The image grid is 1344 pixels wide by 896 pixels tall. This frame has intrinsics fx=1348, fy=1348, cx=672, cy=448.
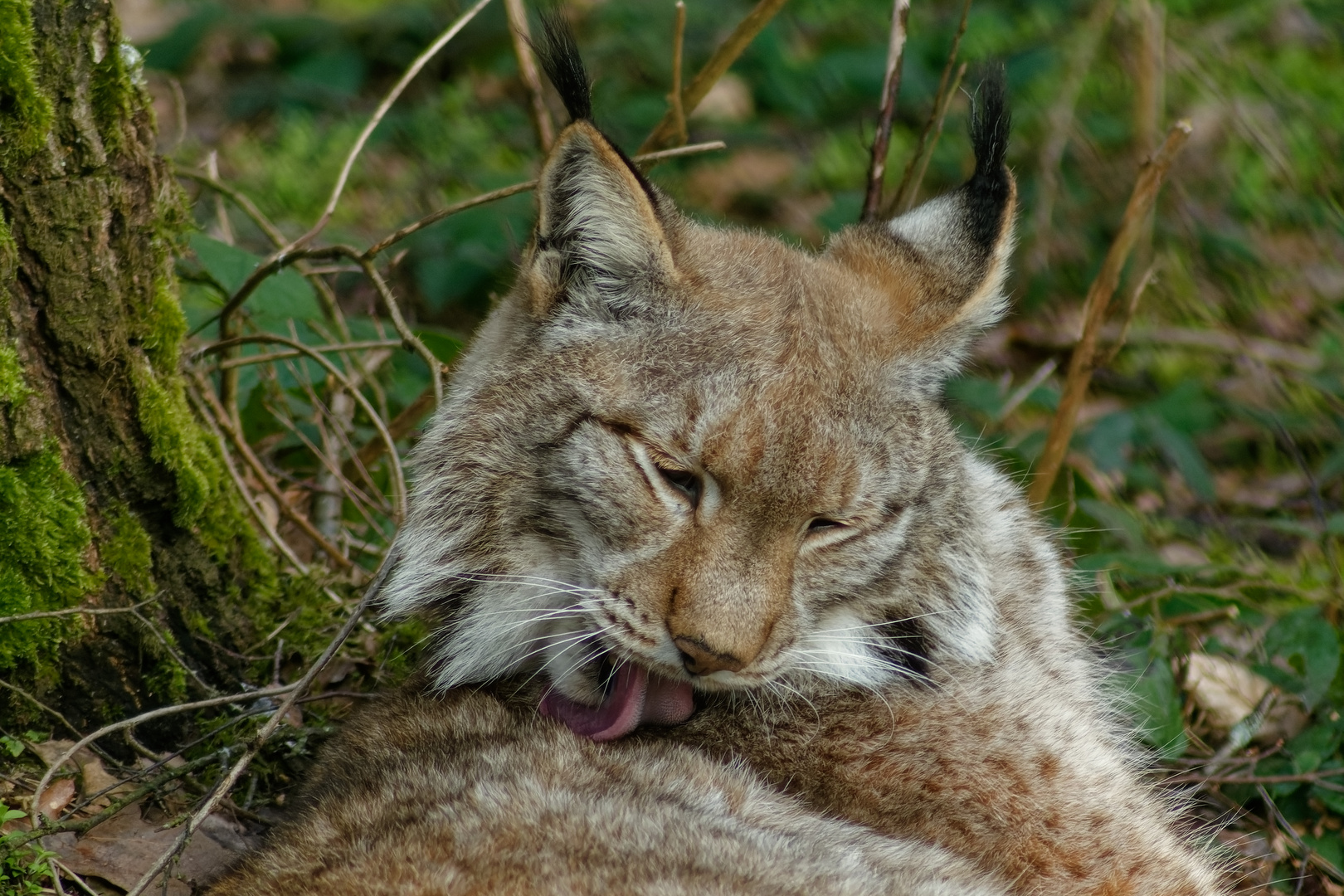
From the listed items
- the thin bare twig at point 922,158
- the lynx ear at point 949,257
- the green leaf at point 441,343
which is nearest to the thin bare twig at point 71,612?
the green leaf at point 441,343

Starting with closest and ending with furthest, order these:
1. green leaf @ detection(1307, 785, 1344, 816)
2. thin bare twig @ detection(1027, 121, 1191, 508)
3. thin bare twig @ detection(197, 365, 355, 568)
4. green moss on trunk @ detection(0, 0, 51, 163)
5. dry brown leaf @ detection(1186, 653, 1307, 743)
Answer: green moss on trunk @ detection(0, 0, 51, 163), green leaf @ detection(1307, 785, 1344, 816), thin bare twig @ detection(197, 365, 355, 568), dry brown leaf @ detection(1186, 653, 1307, 743), thin bare twig @ detection(1027, 121, 1191, 508)

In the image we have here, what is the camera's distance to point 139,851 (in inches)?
137

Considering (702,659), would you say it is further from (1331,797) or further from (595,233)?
(1331,797)

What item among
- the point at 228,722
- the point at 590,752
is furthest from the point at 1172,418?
the point at 228,722

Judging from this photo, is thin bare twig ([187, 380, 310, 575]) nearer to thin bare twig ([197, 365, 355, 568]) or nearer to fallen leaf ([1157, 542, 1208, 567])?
thin bare twig ([197, 365, 355, 568])

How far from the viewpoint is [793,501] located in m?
3.36

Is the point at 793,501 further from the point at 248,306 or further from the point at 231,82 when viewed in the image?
the point at 231,82

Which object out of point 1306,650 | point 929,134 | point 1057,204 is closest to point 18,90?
point 929,134

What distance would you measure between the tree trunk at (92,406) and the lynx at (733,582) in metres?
0.67

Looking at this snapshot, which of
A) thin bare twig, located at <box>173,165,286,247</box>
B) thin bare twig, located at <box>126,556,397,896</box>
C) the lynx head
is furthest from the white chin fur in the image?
thin bare twig, located at <box>173,165,286,247</box>

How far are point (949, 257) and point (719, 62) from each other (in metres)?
1.63

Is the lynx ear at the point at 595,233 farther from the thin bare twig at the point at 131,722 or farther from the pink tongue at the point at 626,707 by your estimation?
the thin bare twig at the point at 131,722

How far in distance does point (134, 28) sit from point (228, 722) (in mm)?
7795

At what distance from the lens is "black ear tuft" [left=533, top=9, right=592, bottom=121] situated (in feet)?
11.7
